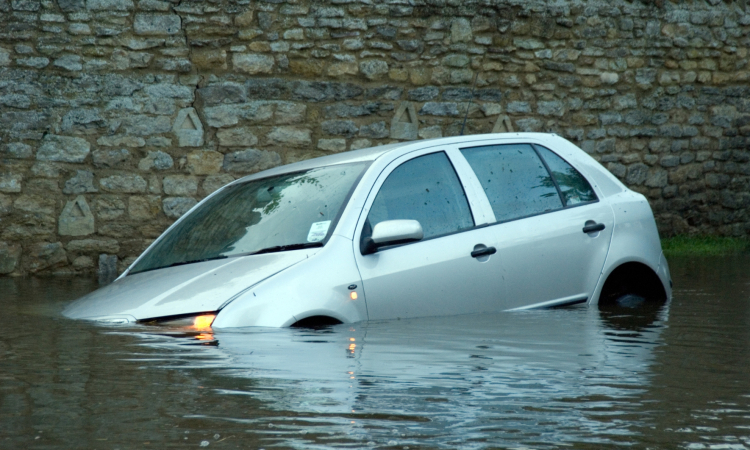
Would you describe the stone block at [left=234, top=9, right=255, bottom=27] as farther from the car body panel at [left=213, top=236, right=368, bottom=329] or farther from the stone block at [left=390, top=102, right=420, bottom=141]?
the car body panel at [left=213, top=236, right=368, bottom=329]

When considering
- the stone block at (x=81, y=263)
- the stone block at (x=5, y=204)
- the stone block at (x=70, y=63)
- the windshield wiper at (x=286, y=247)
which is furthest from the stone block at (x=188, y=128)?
the windshield wiper at (x=286, y=247)

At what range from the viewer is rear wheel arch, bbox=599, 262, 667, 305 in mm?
6109

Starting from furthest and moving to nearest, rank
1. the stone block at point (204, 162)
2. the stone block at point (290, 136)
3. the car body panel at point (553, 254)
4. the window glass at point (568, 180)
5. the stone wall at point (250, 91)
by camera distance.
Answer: the stone block at point (290, 136)
the stone block at point (204, 162)
the stone wall at point (250, 91)
the window glass at point (568, 180)
the car body panel at point (553, 254)

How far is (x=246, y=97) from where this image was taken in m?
10.7

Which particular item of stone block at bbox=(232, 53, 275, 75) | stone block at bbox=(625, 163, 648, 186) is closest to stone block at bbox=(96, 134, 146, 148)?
stone block at bbox=(232, 53, 275, 75)

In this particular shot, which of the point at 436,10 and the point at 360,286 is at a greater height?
the point at 436,10

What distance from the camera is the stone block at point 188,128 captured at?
10.5m

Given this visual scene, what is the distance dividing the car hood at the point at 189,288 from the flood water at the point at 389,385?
0.13 m

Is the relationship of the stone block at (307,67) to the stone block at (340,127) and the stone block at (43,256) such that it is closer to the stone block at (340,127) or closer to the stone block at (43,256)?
the stone block at (340,127)

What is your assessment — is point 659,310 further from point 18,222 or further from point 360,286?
point 18,222

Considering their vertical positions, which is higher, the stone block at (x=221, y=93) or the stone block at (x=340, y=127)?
the stone block at (x=221, y=93)

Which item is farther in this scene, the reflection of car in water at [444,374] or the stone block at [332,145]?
the stone block at [332,145]

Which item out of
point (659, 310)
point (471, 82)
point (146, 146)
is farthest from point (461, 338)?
point (471, 82)

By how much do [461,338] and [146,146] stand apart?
249 inches
